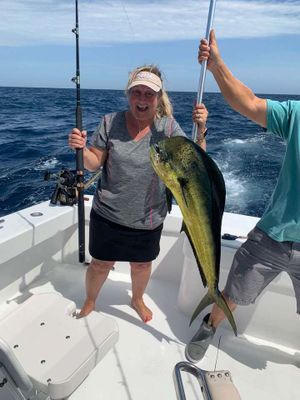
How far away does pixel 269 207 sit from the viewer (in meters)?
1.99

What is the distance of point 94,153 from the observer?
7.30ft

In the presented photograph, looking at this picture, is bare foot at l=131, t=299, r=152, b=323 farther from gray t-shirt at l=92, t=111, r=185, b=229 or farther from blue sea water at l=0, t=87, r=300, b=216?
blue sea water at l=0, t=87, r=300, b=216

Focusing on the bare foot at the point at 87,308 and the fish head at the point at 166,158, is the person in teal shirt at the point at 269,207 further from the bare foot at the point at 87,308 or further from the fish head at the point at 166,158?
Result: the bare foot at the point at 87,308

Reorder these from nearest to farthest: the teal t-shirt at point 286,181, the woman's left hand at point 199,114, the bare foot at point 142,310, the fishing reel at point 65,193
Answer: the woman's left hand at point 199,114
the teal t-shirt at point 286,181
the bare foot at point 142,310
the fishing reel at point 65,193

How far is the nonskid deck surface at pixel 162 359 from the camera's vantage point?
2.10m

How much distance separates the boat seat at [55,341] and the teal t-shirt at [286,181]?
1.07 metres

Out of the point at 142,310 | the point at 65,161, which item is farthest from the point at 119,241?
the point at 65,161

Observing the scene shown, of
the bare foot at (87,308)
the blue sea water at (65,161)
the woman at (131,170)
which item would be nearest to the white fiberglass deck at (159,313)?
the bare foot at (87,308)

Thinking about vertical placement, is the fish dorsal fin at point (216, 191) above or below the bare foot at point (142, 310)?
above

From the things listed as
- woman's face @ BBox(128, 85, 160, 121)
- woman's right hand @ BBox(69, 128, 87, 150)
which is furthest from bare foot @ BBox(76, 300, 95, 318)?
woman's face @ BBox(128, 85, 160, 121)

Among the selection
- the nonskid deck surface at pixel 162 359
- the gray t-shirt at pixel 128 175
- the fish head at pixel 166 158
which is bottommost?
the nonskid deck surface at pixel 162 359

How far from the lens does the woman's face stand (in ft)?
6.77

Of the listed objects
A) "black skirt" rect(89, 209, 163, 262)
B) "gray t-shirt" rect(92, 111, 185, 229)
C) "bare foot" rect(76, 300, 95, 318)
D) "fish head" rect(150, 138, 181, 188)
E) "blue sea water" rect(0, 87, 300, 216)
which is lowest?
"blue sea water" rect(0, 87, 300, 216)

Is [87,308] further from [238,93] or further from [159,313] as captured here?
[238,93]
